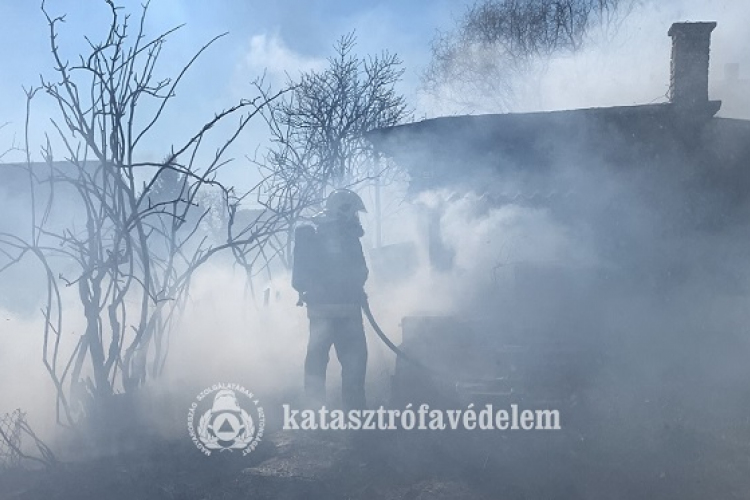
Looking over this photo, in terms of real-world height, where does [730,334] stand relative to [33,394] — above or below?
above

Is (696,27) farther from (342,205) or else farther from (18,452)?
(18,452)

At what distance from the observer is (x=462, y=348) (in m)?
8.20

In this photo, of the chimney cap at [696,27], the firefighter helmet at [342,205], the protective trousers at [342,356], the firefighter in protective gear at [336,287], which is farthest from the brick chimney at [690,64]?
the protective trousers at [342,356]

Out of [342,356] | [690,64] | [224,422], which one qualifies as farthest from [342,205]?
[690,64]

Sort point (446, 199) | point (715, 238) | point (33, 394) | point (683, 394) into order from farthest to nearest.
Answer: point (446, 199)
point (715, 238)
point (33, 394)
point (683, 394)

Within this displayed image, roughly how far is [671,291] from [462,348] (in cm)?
424

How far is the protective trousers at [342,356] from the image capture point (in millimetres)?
7289

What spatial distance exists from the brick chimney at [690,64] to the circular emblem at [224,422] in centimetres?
793

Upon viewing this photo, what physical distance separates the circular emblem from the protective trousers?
0.64m

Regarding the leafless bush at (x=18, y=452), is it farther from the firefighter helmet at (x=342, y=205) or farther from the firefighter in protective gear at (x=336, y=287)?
the firefighter helmet at (x=342, y=205)

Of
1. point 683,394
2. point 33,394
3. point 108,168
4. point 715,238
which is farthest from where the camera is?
point 715,238

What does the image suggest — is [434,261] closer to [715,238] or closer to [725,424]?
[715,238]

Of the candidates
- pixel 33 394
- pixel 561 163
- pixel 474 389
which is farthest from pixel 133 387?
pixel 561 163

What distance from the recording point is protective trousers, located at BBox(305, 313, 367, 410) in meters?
7.29
